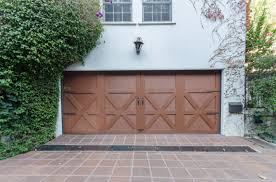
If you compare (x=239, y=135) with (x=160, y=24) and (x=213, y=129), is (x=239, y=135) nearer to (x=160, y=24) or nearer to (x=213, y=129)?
(x=213, y=129)

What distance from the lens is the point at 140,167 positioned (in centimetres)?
388

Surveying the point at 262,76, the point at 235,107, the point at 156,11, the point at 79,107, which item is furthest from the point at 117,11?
the point at 262,76

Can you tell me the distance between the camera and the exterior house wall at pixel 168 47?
5953 mm

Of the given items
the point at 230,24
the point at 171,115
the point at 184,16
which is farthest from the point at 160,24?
the point at 171,115

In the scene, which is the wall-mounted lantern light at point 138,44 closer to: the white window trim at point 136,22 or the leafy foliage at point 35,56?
the white window trim at point 136,22

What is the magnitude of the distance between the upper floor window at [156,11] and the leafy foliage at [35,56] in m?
1.43

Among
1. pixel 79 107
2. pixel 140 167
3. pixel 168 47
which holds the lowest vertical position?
pixel 140 167

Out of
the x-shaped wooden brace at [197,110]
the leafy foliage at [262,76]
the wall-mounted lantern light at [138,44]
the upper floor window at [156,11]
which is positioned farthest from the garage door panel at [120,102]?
the leafy foliage at [262,76]

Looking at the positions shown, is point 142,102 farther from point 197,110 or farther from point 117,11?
point 117,11

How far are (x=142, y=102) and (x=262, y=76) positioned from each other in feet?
11.1

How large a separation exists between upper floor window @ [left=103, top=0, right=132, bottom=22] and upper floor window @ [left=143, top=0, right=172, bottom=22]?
47 cm

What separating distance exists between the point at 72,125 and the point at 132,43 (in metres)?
2.95

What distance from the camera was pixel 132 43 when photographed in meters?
5.96

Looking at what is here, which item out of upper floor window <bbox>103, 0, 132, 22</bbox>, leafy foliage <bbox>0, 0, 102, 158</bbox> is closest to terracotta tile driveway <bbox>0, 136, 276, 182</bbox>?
leafy foliage <bbox>0, 0, 102, 158</bbox>
